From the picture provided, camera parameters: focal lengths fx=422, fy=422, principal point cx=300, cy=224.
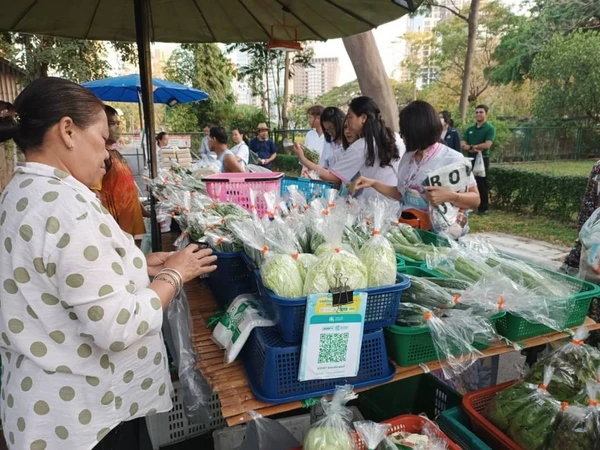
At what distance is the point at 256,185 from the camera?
2.68 metres

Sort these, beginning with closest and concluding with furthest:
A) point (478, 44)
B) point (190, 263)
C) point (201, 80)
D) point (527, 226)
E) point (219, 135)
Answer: point (190, 263) < point (219, 135) < point (527, 226) < point (201, 80) < point (478, 44)

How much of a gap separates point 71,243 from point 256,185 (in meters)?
1.64

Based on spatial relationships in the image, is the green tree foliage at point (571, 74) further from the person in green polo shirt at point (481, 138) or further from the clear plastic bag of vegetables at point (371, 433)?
the clear plastic bag of vegetables at point (371, 433)

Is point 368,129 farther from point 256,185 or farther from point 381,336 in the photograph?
point 381,336

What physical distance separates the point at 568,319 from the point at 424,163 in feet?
4.31

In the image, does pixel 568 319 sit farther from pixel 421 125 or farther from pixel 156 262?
pixel 156 262

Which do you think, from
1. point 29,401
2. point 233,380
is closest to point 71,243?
point 29,401

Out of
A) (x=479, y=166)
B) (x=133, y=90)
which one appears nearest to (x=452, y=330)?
(x=479, y=166)

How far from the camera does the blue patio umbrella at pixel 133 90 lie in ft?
25.7

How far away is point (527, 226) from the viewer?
7719mm

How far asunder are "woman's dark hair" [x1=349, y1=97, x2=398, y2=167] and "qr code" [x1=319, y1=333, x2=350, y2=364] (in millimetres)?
2230

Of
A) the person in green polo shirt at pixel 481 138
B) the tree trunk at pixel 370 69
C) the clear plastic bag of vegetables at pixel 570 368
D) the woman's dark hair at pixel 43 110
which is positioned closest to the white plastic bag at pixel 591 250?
the clear plastic bag of vegetables at pixel 570 368

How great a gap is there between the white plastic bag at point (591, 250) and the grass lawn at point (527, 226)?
4998mm

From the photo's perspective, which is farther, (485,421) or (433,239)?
(433,239)
